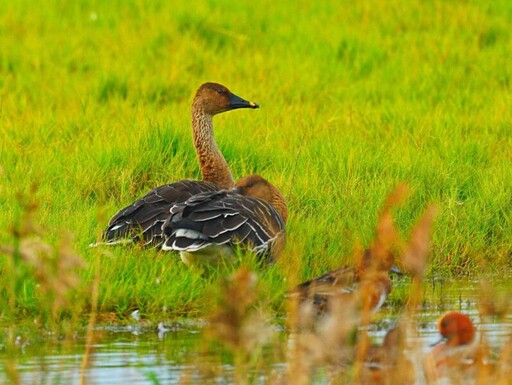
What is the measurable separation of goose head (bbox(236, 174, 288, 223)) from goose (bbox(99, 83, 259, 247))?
0.75 ft

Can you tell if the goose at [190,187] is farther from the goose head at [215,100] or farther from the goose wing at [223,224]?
the goose wing at [223,224]

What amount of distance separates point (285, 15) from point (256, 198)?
691 cm

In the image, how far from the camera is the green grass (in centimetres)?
768

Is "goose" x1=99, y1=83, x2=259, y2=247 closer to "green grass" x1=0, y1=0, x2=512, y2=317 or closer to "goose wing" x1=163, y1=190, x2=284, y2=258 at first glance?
"green grass" x1=0, y1=0, x2=512, y2=317

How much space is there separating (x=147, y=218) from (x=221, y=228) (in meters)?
0.79

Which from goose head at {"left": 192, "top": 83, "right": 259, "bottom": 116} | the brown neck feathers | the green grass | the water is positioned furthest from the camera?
goose head at {"left": 192, "top": 83, "right": 259, "bottom": 116}

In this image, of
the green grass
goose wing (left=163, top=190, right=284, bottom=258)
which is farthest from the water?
goose wing (left=163, top=190, right=284, bottom=258)

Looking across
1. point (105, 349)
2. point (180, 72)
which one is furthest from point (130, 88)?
point (105, 349)

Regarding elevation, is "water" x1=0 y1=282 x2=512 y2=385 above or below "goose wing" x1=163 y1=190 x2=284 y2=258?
below

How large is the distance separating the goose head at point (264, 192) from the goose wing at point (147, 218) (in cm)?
28

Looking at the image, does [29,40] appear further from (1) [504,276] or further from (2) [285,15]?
(1) [504,276]

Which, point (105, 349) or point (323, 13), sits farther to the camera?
point (323, 13)

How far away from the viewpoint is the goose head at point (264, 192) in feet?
25.2

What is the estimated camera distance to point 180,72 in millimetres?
12266
